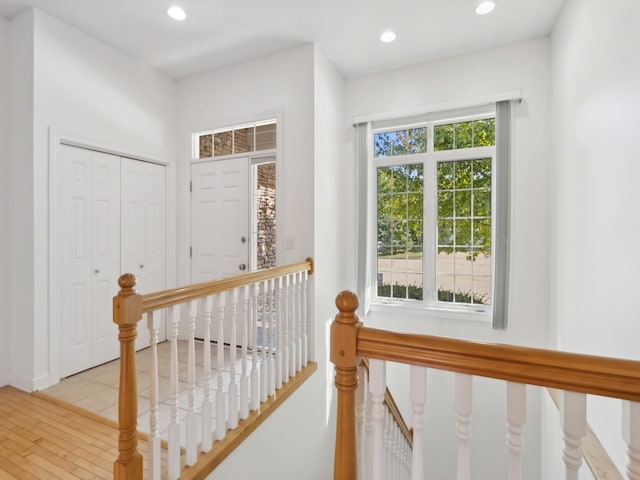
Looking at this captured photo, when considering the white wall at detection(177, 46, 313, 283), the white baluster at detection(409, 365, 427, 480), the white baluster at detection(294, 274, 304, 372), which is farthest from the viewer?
the white wall at detection(177, 46, 313, 283)

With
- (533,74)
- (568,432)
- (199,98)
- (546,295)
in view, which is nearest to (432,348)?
(568,432)

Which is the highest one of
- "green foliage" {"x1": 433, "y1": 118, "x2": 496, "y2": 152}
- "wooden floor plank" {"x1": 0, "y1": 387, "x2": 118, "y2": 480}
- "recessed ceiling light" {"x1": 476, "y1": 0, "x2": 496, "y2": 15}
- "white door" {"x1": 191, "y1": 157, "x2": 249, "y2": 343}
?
"recessed ceiling light" {"x1": 476, "y1": 0, "x2": 496, "y2": 15}

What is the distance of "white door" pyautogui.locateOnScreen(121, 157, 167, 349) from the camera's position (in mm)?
3336

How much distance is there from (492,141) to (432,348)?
3.13 m

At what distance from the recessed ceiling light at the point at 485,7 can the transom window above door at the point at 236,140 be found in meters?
2.02

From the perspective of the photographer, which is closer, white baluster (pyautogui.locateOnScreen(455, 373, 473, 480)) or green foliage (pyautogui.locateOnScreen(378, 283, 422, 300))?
white baluster (pyautogui.locateOnScreen(455, 373, 473, 480))

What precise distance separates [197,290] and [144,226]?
2.21 meters

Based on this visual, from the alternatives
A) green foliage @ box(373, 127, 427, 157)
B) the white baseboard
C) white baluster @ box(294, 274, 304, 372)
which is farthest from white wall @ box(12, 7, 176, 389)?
green foliage @ box(373, 127, 427, 157)

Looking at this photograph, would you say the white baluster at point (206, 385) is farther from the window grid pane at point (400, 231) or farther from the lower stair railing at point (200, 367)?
the window grid pane at point (400, 231)

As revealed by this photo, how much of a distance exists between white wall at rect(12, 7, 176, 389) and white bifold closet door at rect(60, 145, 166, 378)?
0.50 feet

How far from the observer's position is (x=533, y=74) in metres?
3.10

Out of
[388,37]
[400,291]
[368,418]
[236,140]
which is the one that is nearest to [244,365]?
[368,418]

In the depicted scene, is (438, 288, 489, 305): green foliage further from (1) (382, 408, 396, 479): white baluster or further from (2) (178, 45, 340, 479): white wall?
(1) (382, 408, 396, 479): white baluster

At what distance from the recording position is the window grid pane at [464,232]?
336 centimetres
